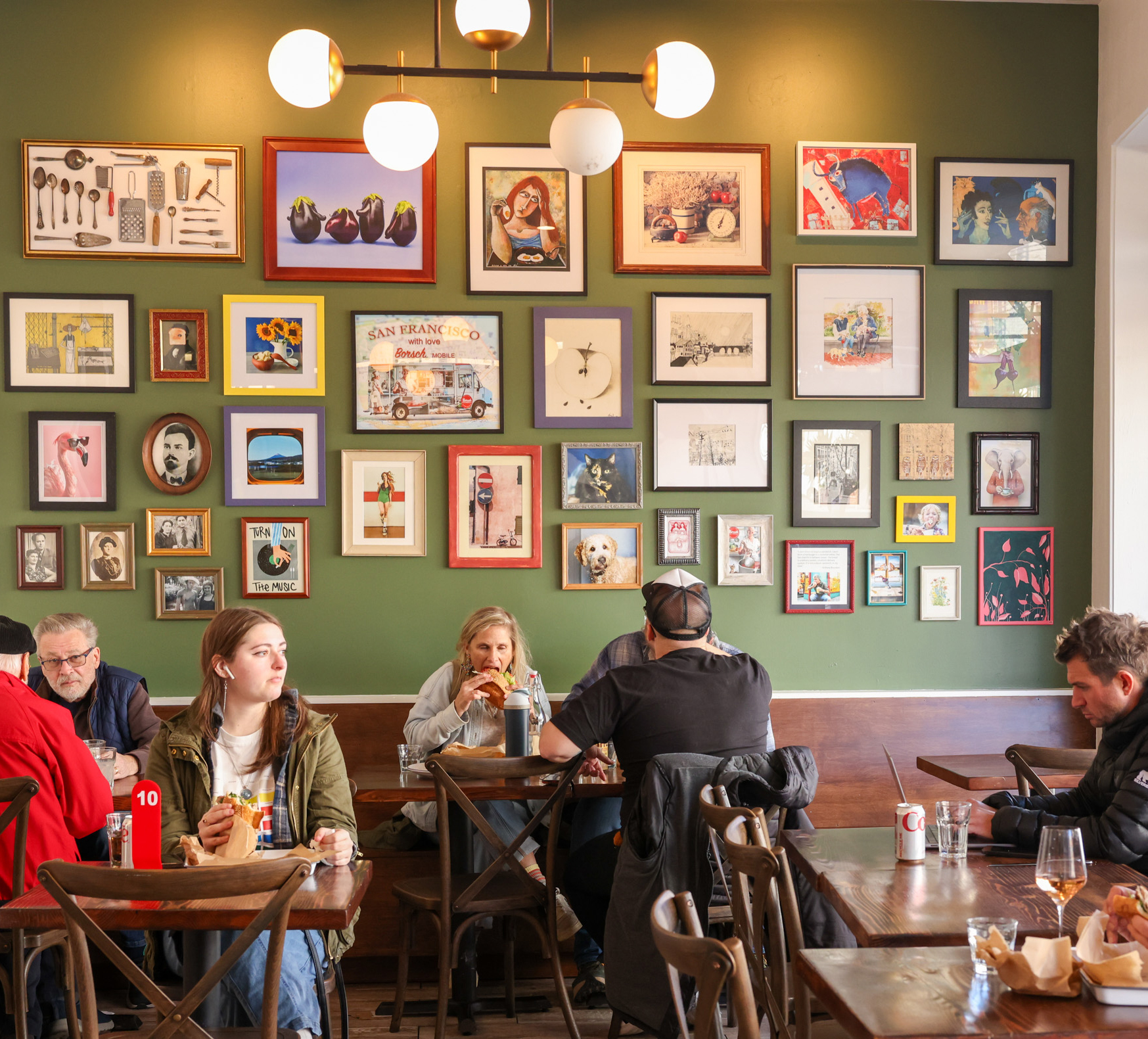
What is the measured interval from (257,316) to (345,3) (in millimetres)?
1335

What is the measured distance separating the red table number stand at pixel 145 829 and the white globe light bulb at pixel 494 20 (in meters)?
1.79

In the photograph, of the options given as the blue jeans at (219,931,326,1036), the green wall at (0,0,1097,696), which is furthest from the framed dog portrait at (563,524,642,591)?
the blue jeans at (219,931,326,1036)

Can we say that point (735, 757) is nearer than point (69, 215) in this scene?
Yes

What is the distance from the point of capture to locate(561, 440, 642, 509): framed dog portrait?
4.27m

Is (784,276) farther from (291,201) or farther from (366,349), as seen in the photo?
(291,201)

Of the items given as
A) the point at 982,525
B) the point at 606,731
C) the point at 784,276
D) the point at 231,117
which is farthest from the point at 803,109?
the point at 606,731

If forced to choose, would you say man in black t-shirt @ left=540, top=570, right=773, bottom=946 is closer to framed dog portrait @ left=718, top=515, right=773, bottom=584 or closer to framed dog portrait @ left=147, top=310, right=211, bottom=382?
framed dog portrait @ left=718, top=515, right=773, bottom=584

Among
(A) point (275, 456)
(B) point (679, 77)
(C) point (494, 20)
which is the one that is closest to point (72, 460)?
(A) point (275, 456)

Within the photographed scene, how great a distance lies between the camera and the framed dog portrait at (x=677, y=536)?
4.29 meters

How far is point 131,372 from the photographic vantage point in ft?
13.7

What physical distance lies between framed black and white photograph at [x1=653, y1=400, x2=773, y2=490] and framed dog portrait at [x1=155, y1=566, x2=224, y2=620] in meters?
1.82

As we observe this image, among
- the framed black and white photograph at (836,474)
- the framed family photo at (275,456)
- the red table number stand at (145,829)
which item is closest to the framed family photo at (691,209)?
the framed black and white photograph at (836,474)

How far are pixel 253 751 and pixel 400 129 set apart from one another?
1633mm

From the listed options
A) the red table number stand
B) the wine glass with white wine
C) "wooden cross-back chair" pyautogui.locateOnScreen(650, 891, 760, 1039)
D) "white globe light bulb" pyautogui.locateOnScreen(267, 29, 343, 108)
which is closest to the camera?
"wooden cross-back chair" pyautogui.locateOnScreen(650, 891, 760, 1039)
